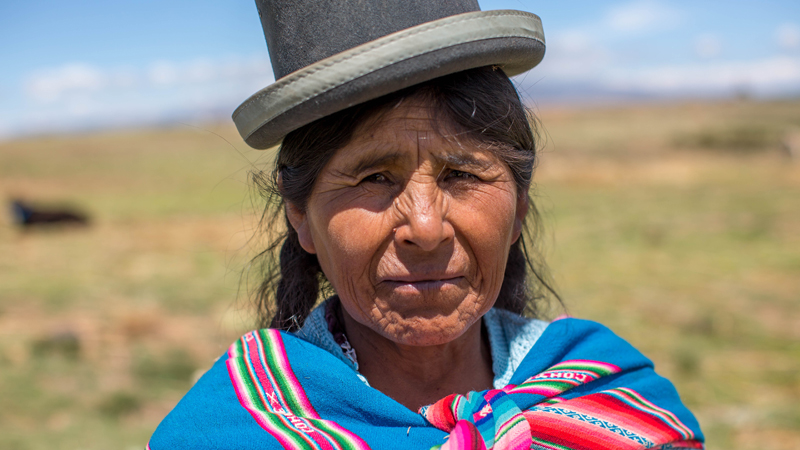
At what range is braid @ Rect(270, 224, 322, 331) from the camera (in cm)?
204

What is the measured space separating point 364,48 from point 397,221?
437 mm

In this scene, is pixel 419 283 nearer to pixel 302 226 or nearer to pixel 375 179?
pixel 375 179

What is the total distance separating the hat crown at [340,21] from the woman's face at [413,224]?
20 cm

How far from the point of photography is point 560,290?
7480 millimetres

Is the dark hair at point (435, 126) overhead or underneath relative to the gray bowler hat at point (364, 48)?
underneath

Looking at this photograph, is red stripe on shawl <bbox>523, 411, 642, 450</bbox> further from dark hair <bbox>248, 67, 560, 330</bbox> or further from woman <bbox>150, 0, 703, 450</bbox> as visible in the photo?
dark hair <bbox>248, 67, 560, 330</bbox>

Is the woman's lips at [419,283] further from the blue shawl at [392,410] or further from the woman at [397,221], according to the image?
the blue shawl at [392,410]

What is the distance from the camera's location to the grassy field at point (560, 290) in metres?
4.74

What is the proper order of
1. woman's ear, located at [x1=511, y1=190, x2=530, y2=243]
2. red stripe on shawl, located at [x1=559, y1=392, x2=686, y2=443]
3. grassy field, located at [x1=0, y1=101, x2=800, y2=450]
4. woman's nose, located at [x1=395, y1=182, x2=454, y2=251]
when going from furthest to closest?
grassy field, located at [x1=0, y1=101, x2=800, y2=450] → woman's ear, located at [x1=511, y1=190, x2=530, y2=243] → red stripe on shawl, located at [x1=559, y1=392, x2=686, y2=443] → woman's nose, located at [x1=395, y1=182, x2=454, y2=251]

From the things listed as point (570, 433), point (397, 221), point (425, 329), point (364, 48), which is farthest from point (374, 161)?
point (570, 433)

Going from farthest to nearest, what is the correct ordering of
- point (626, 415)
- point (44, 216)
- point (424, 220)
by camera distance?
point (44, 216) < point (626, 415) < point (424, 220)

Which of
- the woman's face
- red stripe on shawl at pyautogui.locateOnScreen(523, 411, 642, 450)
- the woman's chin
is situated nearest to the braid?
the woman's face

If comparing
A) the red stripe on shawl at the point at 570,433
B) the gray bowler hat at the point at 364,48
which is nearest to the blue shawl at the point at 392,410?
the red stripe on shawl at the point at 570,433

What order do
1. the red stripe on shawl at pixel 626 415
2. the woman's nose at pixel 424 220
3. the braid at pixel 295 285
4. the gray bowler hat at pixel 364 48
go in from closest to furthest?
the gray bowler hat at pixel 364 48 → the woman's nose at pixel 424 220 → the red stripe on shawl at pixel 626 415 → the braid at pixel 295 285
